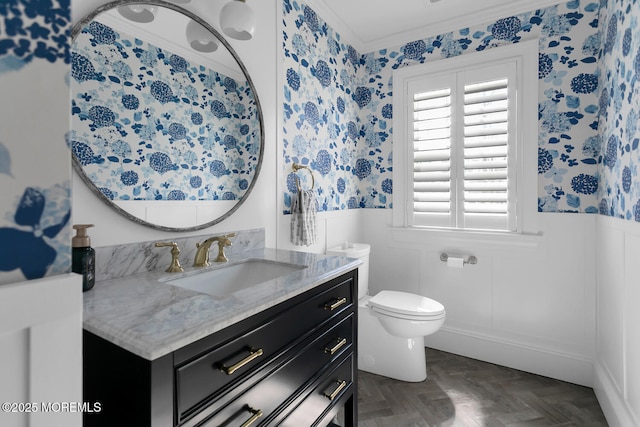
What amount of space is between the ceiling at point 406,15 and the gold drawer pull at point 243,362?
2.35 meters

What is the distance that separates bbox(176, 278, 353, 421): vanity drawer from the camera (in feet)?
2.61

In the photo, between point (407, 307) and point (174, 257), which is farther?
point (407, 307)

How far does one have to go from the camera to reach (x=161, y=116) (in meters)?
1.38

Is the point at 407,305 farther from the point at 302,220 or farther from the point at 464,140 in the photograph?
the point at 464,140

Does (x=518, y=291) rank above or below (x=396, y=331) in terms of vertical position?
above

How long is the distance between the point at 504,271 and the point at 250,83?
86.5 inches

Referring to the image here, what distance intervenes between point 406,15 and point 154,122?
212 centimetres

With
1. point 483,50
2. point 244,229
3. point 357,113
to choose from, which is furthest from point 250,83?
point 483,50

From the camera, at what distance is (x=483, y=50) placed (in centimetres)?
249

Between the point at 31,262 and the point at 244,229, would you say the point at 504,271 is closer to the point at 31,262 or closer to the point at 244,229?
the point at 244,229

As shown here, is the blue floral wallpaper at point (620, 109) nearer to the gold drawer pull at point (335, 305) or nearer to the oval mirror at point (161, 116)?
the gold drawer pull at point (335, 305)

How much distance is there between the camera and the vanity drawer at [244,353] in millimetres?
795

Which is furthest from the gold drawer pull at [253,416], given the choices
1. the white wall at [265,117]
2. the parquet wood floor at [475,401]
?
the parquet wood floor at [475,401]

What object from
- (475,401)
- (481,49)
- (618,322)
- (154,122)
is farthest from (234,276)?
(481,49)
